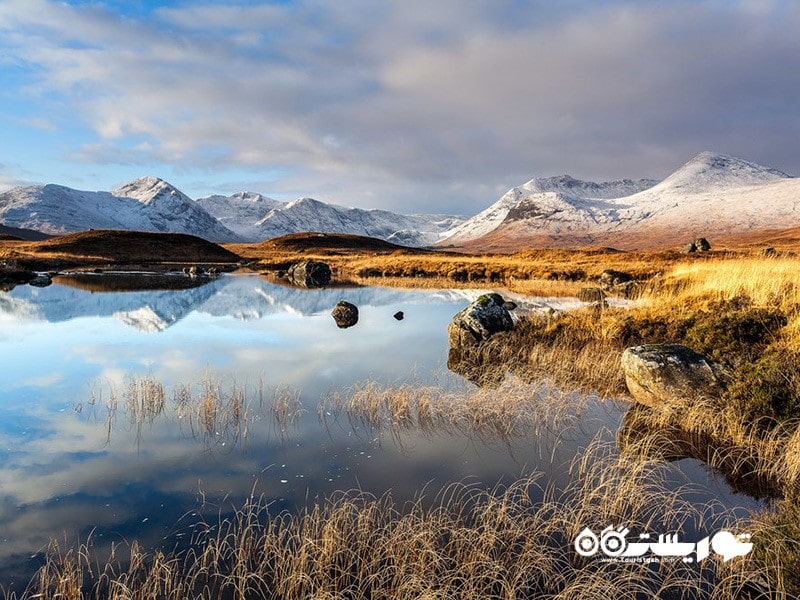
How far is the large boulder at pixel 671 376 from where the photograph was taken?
38.2 ft

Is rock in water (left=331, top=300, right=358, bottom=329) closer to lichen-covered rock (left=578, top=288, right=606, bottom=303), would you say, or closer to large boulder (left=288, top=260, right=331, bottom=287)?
lichen-covered rock (left=578, top=288, right=606, bottom=303)

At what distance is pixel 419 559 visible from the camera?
6.36 m

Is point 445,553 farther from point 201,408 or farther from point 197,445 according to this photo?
point 201,408

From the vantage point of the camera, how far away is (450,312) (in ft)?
105

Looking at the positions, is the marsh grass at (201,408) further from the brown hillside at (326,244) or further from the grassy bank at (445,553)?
the brown hillside at (326,244)

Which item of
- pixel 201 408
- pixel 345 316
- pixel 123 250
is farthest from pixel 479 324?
pixel 123 250

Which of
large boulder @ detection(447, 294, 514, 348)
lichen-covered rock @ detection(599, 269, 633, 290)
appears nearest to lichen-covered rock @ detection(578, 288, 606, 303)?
lichen-covered rock @ detection(599, 269, 633, 290)

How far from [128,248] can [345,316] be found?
299 ft

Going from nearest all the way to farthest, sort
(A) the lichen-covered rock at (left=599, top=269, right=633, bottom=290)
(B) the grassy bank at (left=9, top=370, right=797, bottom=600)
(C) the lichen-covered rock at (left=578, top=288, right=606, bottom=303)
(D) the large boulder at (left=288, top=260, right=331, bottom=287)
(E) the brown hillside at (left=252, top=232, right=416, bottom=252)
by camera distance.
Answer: (B) the grassy bank at (left=9, top=370, right=797, bottom=600) → (C) the lichen-covered rock at (left=578, top=288, right=606, bottom=303) → (A) the lichen-covered rock at (left=599, top=269, right=633, bottom=290) → (D) the large boulder at (left=288, top=260, right=331, bottom=287) → (E) the brown hillside at (left=252, top=232, right=416, bottom=252)

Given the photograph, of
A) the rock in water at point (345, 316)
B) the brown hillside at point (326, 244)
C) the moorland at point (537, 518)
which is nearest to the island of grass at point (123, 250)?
the brown hillside at point (326, 244)

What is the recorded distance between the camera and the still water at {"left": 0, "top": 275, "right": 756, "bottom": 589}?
7922mm

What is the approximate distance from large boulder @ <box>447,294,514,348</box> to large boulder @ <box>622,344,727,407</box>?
8167mm

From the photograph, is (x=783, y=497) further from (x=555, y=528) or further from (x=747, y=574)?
(x=555, y=528)

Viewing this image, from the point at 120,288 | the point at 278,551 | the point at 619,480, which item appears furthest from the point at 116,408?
the point at 120,288
